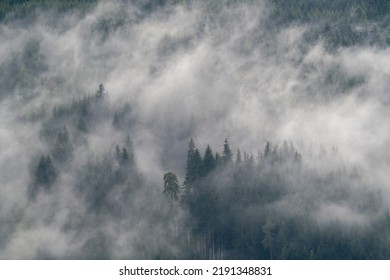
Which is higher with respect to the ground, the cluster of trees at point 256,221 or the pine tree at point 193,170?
the pine tree at point 193,170

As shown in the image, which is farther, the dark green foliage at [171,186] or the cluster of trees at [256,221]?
the dark green foliage at [171,186]

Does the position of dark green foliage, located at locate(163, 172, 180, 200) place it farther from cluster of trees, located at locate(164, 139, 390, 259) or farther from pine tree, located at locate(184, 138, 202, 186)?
pine tree, located at locate(184, 138, 202, 186)

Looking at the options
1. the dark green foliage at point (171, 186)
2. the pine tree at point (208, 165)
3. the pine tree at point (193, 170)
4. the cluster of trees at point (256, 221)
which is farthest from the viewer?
the pine tree at point (208, 165)

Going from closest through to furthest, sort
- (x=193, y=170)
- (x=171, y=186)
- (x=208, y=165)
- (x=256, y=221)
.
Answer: (x=256, y=221) < (x=171, y=186) < (x=193, y=170) < (x=208, y=165)

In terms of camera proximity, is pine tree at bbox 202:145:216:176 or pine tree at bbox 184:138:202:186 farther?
pine tree at bbox 202:145:216:176

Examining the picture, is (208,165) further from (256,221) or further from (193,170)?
(256,221)

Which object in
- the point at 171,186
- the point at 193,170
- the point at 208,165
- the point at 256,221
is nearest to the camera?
the point at 256,221

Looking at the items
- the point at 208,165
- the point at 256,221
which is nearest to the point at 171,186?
the point at 208,165

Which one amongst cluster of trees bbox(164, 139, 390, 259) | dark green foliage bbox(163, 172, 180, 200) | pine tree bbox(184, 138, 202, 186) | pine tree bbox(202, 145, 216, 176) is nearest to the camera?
cluster of trees bbox(164, 139, 390, 259)

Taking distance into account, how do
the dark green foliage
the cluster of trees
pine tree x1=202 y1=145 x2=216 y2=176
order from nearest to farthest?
the cluster of trees → the dark green foliage → pine tree x1=202 y1=145 x2=216 y2=176

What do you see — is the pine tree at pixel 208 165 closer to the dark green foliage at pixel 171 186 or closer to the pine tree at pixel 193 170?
the pine tree at pixel 193 170

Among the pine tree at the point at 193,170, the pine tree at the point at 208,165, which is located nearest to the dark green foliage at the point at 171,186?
the pine tree at the point at 193,170

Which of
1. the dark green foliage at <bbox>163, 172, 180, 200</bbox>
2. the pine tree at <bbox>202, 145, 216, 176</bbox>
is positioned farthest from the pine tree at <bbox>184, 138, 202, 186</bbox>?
the dark green foliage at <bbox>163, 172, 180, 200</bbox>
